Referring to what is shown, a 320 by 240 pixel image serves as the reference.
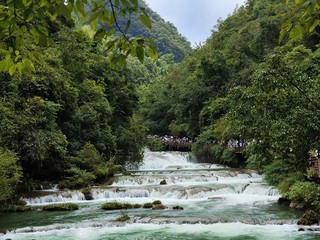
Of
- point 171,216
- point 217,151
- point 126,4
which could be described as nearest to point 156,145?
point 217,151

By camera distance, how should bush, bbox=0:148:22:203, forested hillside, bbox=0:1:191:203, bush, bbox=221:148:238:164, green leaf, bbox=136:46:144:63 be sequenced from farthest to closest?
bush, bbox=221:148:238:164
forested hillside, bbox=0:1:191:203
bush, bbox=0:148:22:203
green leaf, bbox=136:46:144:63

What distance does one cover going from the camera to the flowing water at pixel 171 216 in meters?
10.4

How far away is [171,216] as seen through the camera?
1227cm

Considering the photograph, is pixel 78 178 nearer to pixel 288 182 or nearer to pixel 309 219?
pixel 288 182

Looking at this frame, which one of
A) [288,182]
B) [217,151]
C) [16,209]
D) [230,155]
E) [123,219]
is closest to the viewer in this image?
[123,219]

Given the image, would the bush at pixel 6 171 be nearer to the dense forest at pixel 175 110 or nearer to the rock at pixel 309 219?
the dense forest at pixel 175 110

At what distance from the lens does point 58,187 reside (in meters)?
18.0

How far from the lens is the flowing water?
10.4 meters

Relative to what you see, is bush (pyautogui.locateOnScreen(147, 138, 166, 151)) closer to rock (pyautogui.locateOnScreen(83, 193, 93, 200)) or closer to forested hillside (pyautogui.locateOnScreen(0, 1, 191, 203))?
forested hillside (pyautogui.locateOnScreen(0, 1, 191, 203))

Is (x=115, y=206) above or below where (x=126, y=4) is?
below

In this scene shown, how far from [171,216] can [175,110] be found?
29.1 m

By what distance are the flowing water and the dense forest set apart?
1326 mm

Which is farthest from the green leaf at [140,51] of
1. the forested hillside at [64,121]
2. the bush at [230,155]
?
the bush at [230,155]

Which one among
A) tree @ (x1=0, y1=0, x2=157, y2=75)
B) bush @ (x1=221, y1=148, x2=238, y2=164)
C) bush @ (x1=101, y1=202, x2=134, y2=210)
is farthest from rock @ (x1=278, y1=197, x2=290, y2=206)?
bush @ (x1=221, y1=148, x2=238, y2=164)
